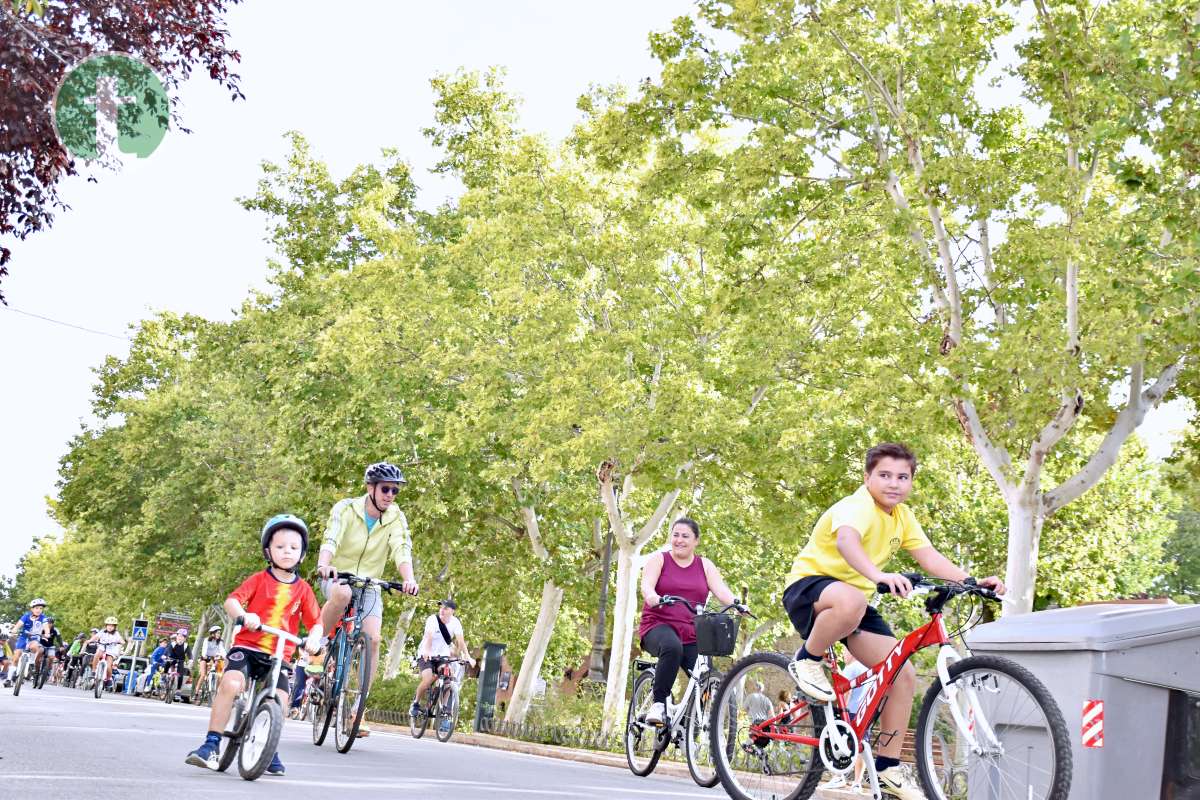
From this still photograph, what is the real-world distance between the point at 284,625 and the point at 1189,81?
10790 mm

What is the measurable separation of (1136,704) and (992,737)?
0.88 metres

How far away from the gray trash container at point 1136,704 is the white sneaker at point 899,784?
0.69 m

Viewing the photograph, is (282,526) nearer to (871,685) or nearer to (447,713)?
(871,685)

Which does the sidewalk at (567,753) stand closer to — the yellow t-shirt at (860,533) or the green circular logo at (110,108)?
the yellow t-shirt at (860,533)

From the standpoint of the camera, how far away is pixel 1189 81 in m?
14.1

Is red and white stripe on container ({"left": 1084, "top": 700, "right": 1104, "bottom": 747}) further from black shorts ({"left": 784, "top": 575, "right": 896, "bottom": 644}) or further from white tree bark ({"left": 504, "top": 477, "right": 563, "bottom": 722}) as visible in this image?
white tree bark ({"left": 504, "top": 477, "right": 563, "bottom": 722})

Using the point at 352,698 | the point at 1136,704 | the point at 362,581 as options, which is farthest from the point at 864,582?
the point at 352,698

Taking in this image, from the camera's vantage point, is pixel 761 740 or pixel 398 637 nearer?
pixel 761 740

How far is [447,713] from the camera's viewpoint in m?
19.0

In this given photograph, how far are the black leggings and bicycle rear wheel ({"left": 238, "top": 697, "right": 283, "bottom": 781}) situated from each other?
3543 mm

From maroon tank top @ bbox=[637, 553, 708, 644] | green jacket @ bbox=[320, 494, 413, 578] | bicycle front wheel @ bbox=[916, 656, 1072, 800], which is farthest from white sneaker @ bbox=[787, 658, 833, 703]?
green jacket @ bbox=[320, 494, 413, 578]

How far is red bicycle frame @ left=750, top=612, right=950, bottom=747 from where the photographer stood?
20.0 ft

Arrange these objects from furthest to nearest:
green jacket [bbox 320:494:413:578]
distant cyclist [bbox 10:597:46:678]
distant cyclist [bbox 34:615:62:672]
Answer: distant cyclist [bbox 34:615:62:672] < distant cyclist [bbox 10:597:46:678] < green jacket [bbox 320:494:413:578]

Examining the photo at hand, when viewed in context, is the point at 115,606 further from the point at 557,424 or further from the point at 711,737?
the point at 711,737
